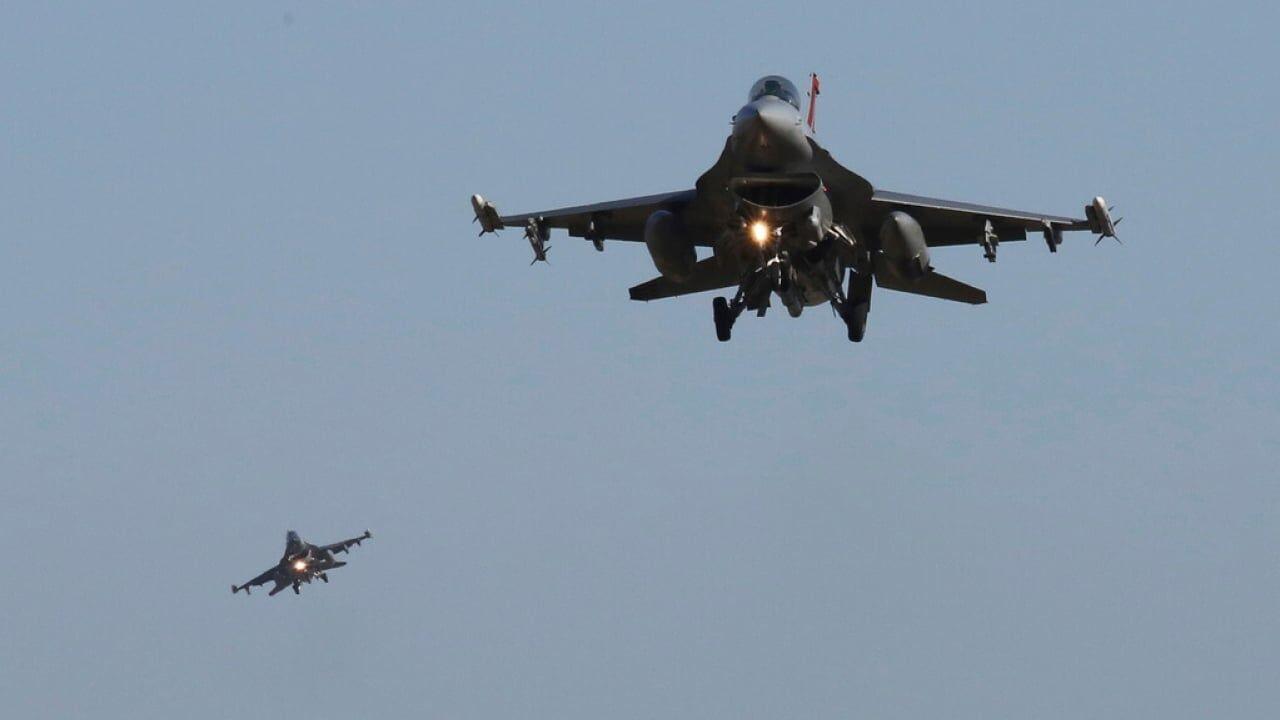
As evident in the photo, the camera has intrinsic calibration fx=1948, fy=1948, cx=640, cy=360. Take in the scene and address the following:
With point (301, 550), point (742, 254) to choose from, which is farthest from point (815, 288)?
point (301, 550)

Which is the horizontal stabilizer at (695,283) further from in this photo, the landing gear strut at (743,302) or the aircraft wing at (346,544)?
the aircraft wing at (346,544)

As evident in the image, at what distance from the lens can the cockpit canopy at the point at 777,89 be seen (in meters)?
41.6

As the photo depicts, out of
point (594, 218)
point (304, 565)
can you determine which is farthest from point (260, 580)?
point (594, 218)

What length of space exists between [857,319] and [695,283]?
4165mm

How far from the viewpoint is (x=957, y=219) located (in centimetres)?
4488

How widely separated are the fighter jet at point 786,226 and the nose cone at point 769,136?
0.09 feet

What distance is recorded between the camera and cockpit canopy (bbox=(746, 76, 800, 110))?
41594 mm

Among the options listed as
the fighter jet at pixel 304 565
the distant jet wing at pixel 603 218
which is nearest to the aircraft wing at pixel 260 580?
the fighter jet at pixel 304 565

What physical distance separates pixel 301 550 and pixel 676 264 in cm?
4970

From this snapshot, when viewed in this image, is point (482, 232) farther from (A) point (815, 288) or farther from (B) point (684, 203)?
(A) point (815, 288)

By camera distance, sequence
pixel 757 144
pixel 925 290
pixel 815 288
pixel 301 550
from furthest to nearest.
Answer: pixel 301 550, pixel 925 290, pixel 815 288, pixel 757 144

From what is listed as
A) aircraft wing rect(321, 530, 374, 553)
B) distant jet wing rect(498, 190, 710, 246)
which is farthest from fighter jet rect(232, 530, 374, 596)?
distant jet wing rect(498, 190, 710, 246)

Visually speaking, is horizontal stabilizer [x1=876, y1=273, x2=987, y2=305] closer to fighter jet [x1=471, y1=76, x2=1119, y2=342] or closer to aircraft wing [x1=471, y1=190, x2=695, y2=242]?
fighter jet [x1=471, y1=76, x2=1119, y2=342]

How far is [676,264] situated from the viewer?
1694 inches
